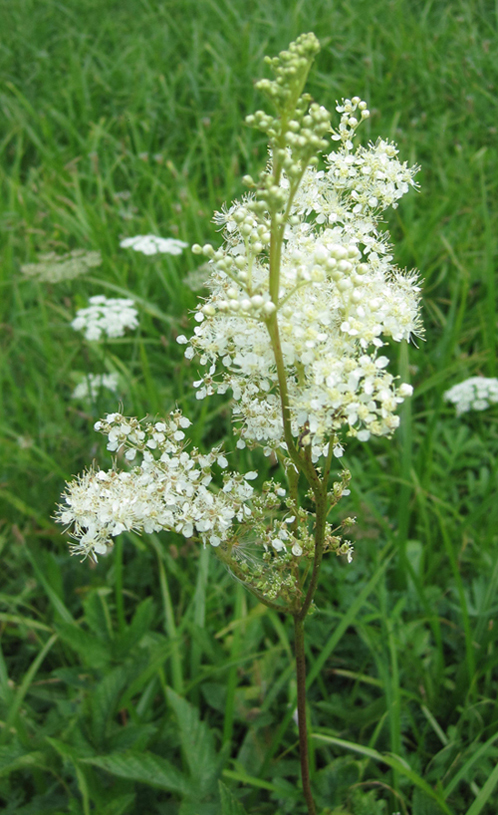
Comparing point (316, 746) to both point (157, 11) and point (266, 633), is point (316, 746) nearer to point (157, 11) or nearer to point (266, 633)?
point (266, 633)

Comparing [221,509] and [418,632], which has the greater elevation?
[221,509]

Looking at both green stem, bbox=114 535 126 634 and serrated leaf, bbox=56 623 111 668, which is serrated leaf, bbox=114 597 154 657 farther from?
green stem, bbox=114 535 126 634

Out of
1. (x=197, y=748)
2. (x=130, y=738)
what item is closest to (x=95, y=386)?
(x=130, y=738)

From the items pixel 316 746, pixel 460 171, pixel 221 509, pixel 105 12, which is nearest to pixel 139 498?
pixel 221 509

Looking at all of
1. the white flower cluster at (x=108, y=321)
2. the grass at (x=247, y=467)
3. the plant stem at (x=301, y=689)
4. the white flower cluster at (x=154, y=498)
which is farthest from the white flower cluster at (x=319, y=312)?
the white flower cluster at (x=108, y=321)

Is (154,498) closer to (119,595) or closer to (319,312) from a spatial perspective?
(319,312)

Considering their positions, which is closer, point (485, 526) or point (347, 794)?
point (347, 794)

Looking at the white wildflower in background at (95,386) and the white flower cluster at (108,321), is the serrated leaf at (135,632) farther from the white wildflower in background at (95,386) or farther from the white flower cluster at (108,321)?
the white flower cluster at (108,321)
